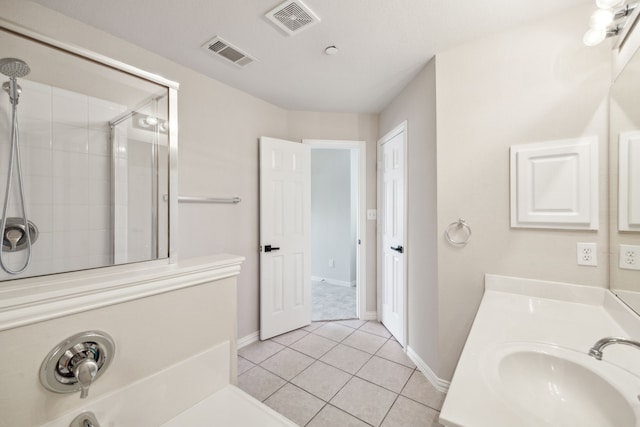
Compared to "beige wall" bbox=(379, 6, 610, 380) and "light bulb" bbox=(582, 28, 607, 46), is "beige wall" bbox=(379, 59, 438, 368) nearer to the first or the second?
"beige wall" bbox=(379, 6, 610, 380)

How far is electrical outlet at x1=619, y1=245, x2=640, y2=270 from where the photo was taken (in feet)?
3.59

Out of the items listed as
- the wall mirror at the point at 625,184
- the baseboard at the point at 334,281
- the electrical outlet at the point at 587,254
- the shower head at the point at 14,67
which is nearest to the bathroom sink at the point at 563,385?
the wall mirror at the point at 625,184

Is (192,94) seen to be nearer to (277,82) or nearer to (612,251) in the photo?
(277,82)

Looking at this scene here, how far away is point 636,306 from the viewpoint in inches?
40.7

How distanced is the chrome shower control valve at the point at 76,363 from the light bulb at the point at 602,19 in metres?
2.29

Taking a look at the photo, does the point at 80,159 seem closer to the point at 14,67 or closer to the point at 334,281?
the point at 14,67

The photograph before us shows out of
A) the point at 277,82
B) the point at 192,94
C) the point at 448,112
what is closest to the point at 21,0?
the point at 192,94

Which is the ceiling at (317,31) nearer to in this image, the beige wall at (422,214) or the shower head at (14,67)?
the beige wall at (422,214)

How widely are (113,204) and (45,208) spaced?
0.25 meters

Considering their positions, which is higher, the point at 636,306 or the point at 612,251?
the point at 612,251

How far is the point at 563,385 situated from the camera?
2.90ft

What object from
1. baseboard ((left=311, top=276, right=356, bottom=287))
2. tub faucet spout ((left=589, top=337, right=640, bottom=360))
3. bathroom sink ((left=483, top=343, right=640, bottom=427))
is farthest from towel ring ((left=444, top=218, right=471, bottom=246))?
baseboard ((left=311, top=276, right=356, bottom=287))

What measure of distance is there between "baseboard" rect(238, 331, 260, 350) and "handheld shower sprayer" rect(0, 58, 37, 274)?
184cm

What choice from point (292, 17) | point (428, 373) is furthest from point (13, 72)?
point (428, 373)
